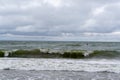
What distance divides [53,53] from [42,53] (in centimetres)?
→ 144

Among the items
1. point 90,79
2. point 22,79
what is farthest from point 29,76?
point 90,79

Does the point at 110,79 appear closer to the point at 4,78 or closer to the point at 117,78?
the point at 117,78

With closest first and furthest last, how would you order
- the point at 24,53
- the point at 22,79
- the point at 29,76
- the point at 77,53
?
1. the point at 22,79
2. the point at 29,76
3. the point at 77,53
4. the point at 24,53

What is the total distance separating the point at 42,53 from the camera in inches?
1003

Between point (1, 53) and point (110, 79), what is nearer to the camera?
point (110, 79)

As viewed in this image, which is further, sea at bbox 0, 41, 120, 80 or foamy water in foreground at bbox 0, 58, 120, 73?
foamy water in foreground at bbox 0, 58, 120, 73

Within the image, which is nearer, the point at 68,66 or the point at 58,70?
the point at 58,70

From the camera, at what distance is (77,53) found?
23844 millimetres

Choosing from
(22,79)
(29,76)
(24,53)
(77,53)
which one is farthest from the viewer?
(24,53)

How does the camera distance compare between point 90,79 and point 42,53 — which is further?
point 42,53

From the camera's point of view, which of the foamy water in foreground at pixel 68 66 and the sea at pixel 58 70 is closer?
the sea at pixel 58 70

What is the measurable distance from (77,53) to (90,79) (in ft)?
46.3

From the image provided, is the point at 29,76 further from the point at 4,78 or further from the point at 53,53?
the point at 53,53

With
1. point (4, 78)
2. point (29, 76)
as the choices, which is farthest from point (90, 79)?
point (4, 78)
